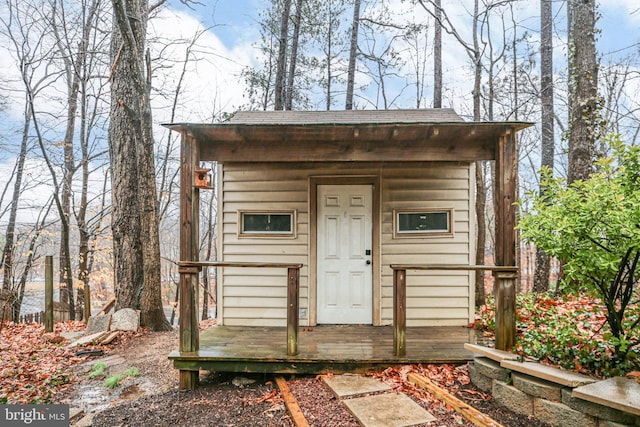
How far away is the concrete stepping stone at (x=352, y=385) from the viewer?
3053 mm

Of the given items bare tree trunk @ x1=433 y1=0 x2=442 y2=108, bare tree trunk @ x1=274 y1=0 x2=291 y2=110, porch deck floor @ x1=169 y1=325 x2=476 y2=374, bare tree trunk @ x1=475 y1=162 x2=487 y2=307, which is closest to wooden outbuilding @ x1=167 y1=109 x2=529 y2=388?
porch deck floor @ x1=169 y1=325 x2=476 y2=374

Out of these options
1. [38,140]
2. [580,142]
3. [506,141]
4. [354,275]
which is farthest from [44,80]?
[580,142]

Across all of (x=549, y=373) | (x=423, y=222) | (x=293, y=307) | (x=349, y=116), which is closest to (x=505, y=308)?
(x=549, y=373)

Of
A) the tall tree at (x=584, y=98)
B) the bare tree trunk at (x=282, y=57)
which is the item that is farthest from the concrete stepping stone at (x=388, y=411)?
the bare tree trunk at (x=282, y=57)

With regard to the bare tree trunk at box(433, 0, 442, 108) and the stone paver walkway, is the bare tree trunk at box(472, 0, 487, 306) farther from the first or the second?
the stone paver walkway

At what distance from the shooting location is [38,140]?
844 cm

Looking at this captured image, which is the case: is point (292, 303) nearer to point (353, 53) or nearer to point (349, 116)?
point (349, 116)

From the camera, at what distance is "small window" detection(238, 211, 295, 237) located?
503 cm

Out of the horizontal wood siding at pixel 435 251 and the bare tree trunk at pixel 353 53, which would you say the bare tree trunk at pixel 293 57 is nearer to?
the bare tree trunk at pixel 353 53

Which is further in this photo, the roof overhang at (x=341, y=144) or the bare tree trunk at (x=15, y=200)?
the bare tree trunk at (x=15, y=200)

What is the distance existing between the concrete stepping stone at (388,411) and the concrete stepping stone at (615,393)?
3.22 feet

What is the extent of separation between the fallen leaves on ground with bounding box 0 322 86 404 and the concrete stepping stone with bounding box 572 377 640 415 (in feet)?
14.9

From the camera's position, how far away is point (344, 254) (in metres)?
5.01

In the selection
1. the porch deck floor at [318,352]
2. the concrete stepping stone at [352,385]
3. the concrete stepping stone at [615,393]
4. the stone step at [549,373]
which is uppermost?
the concrete stepping stone at [615,393]
